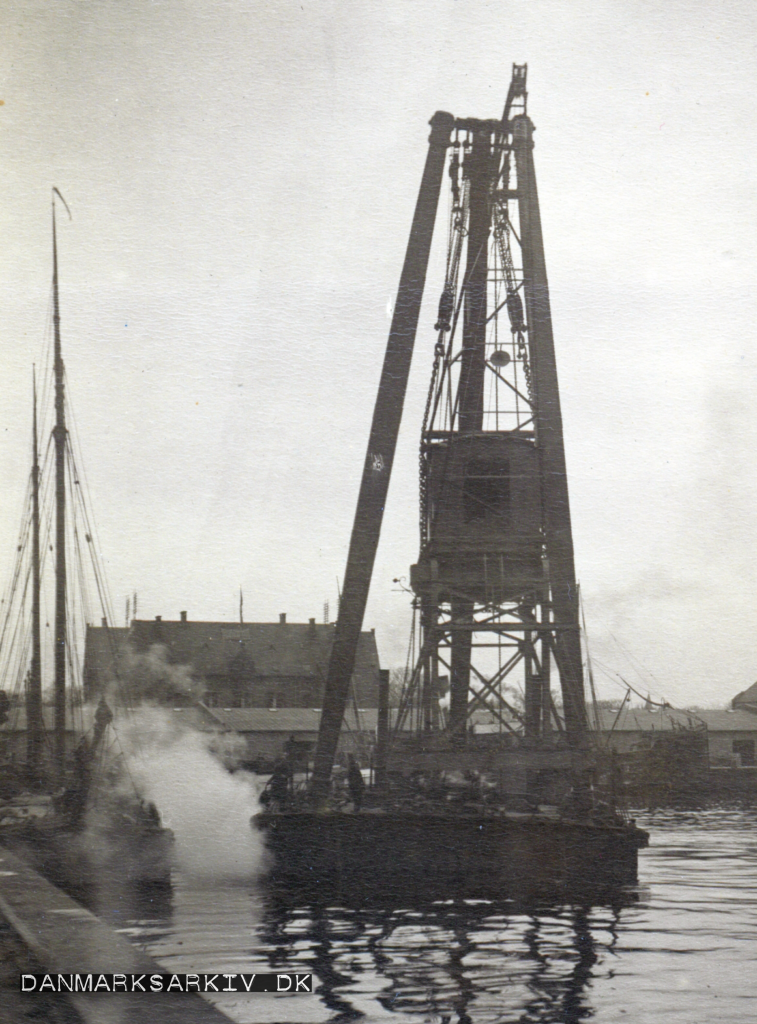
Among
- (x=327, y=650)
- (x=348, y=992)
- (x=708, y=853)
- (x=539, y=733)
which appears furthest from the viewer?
(x=327, y=650)

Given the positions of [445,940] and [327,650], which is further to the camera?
[327,650]

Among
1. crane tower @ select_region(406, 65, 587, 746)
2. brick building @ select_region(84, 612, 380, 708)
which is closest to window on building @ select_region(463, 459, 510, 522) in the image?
crane tower @ select_region(406, 65, 587, 746)

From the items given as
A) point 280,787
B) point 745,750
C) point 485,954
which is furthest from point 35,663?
point 745,750

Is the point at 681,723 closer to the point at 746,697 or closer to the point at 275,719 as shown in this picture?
the point at 746,697

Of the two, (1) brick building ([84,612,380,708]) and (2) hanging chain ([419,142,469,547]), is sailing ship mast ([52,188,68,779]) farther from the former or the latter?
(1) brick building ([84,612,380,708])

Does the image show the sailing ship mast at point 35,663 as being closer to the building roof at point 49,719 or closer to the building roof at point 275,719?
the building roof at point 49,719


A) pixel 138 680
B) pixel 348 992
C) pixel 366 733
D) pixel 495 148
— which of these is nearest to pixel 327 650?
pixel 138 680

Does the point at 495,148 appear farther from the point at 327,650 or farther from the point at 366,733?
the point at 327,650
